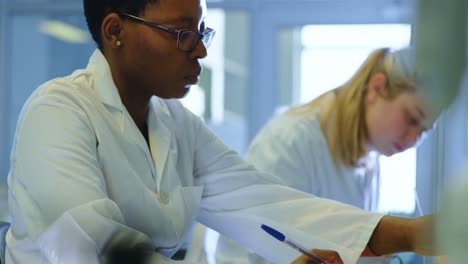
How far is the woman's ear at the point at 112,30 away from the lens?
0.98 meters

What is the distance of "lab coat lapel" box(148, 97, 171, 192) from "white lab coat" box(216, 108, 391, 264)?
1.23 feet

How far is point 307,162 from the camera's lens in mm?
1470

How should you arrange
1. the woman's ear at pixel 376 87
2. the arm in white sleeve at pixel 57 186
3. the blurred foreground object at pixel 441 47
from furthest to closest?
the woman's ear at pixel 376 87 → the arm in white sleeve at pixel 57 186 → the blurred foreground object at pixel 441 47

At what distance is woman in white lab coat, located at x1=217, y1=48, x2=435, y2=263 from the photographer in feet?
4.71

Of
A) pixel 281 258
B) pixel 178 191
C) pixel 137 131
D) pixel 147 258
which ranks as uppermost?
pixel 147 258

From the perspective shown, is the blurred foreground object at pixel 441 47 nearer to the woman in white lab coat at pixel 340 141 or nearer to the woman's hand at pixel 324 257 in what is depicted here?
the woman's hand at pixel 324 257

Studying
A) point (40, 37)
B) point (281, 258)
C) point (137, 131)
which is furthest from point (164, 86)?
point (40, 37)

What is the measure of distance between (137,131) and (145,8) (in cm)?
19

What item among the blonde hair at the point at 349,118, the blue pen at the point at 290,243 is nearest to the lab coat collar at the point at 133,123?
the blue pen at the point at 290,243

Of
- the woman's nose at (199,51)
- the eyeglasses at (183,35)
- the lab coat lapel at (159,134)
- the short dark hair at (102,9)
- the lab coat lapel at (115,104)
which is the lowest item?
the lab coat lapel at (159,134)

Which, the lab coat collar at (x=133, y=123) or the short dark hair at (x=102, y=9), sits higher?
the short dark hair at (x=102, y=9)

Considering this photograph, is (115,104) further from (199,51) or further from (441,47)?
(441,47)

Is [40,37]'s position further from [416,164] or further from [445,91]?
[445,91]

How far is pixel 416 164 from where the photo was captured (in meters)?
1.47
